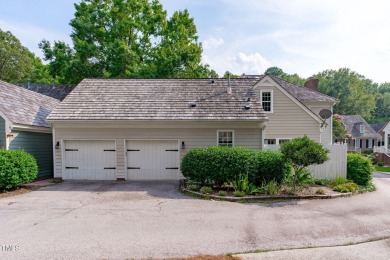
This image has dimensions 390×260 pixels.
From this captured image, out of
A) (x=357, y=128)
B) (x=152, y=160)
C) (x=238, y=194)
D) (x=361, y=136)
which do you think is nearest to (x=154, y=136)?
(x=152, y=160)

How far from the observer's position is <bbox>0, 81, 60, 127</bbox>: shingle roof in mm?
11326

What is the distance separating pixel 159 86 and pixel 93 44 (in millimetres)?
13358

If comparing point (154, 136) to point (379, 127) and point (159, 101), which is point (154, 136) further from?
point (379, 127)

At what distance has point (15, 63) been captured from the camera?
114ft

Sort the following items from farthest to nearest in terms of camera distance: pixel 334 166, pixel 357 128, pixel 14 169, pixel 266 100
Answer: pixel 357 128 → pixel 266 100 → pixel 334 166 → pixel 14 169

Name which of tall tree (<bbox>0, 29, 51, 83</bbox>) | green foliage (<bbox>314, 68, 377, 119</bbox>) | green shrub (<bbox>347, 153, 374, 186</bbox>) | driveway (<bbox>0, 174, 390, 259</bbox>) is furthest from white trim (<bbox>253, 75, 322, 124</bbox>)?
green foliage (<bbox>314, 68, 377, 119</bbox>)

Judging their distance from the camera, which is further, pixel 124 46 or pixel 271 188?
pixel 124 46

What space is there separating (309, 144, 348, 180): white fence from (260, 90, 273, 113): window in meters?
5.06

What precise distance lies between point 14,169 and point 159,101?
274 inches

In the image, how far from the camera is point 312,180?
10.9 metres

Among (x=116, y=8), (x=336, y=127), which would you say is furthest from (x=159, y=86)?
(x=336, y=127)

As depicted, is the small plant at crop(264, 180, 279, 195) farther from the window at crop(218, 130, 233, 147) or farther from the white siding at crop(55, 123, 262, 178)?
the window at crop(218, 130, 233, 147)

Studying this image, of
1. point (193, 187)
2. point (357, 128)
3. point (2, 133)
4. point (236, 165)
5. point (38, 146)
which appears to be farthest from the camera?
point (357, 128)

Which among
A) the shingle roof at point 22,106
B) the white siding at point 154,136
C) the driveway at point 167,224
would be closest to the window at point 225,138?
the white siding at point 154,136
